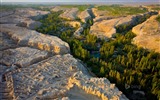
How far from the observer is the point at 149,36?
20.4m

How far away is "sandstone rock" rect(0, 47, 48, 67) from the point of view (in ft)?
49.9

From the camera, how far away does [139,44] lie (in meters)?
19.1

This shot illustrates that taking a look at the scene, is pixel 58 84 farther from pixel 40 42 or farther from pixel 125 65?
pixel 40 42

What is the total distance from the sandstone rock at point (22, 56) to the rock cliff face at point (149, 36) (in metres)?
8.62

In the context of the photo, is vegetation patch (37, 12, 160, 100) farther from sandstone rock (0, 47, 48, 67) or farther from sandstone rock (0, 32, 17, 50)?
sandstone rock (0, 32, 17, 50)

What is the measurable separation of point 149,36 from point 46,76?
461 inches

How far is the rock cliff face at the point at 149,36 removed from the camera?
18445mm

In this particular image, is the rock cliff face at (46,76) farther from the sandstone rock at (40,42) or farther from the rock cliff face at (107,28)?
the rock cliff face at (107,28)

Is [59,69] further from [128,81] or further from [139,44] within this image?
[139,44]

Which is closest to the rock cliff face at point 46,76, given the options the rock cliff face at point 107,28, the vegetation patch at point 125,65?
the vegetation patch at point 125,65

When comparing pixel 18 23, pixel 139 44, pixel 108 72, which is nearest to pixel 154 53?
pixel 139 44

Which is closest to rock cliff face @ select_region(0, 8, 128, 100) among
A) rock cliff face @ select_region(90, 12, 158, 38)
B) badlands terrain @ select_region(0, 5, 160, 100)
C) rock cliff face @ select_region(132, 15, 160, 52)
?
badlands terrain @ select_region(0, 5, 160, 100)

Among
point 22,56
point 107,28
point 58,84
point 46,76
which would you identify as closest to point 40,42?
point 22,56

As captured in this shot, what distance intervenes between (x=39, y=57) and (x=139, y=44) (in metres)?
8.91
